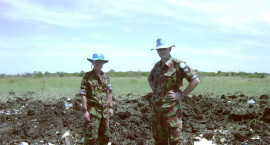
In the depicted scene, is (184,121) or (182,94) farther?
(184,121)

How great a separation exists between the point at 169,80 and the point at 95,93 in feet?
4.05

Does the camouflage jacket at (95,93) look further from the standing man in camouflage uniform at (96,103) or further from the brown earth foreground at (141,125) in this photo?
the brown earth foreground at (141,125)

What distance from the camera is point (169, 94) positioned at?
3496 mm

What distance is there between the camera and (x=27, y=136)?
646 cm

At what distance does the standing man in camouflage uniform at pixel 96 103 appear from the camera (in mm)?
4133

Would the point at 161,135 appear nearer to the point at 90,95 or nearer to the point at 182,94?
the point at 182,94

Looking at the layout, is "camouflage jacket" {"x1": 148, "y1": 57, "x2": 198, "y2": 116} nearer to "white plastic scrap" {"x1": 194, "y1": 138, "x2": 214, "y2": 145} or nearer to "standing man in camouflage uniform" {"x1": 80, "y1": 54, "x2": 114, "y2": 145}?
"standing man in camouflage uniform" {"x1": 80, "y1": 54, "x2": 114, "y2": 145}

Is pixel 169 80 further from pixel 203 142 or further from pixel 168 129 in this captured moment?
pixel 203 142

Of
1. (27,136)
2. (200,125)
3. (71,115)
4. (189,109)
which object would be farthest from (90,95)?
(189,109)

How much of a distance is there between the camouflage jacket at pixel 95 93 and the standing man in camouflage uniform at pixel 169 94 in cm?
91

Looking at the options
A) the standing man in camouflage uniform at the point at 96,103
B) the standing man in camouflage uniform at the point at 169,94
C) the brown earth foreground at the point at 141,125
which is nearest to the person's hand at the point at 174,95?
the standing man in camouflage uniform at the point at 169,94

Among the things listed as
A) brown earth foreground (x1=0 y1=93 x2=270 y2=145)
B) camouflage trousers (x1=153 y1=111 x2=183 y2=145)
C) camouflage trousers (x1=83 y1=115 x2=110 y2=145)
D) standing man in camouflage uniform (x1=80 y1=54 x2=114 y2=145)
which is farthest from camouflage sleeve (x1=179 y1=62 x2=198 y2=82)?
brown earth foreground (x1=0 y1=93 x2=270 y2=145)

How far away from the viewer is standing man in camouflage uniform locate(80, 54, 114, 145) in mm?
4133

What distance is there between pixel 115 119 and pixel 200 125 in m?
2.36
